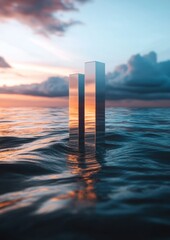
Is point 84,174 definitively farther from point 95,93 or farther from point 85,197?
point 95,93

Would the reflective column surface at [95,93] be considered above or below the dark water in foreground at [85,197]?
above

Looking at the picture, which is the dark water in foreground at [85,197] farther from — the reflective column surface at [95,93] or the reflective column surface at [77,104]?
the reflective column surface at [95,93]

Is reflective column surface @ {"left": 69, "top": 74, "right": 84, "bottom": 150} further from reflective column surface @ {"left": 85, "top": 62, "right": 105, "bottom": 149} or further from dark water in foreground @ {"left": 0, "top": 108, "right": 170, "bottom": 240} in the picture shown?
dark water in foreground @ {"left": 0, "top": 108, "right": 170, "bottom": 240}

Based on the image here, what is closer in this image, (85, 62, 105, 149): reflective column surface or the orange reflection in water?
the orange reflection in water

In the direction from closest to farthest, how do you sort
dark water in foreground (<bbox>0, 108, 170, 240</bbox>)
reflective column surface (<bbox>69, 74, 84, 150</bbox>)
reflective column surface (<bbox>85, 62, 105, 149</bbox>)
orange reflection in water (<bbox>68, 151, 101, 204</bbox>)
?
dark water in foreground (<bbox>0, 108, 170, 240</bbox>) < orange reflection in water (<bbox>68, 151, 101, 204</bbox>) < reflective column surface (<bbox>85, 62, 105, 149</bbox>) < reflective column surface (<bbox>69, 74, 84, 150</bbox>)

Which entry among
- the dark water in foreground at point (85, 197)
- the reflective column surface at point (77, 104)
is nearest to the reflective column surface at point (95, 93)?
the reflective column surface at point (77, 104)

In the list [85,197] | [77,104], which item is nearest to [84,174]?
[85,197]

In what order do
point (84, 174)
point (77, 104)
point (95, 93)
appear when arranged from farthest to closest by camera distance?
point (77, 104), point (95, 93), point (84, 174)

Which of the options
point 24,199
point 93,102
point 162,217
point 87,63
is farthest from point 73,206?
point 87,63

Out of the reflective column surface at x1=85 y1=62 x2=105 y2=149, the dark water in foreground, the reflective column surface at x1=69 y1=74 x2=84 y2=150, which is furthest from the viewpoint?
the reflective column surface at x1=69 y1=74 x2=84 y2=150

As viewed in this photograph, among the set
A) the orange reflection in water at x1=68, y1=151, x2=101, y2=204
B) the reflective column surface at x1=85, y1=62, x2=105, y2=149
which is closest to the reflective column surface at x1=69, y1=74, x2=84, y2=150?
the reflective column surface at x1=85, y1=62, x2=105, y2=149

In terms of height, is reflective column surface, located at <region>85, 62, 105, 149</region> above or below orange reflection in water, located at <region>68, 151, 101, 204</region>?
above

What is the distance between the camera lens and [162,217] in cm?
348

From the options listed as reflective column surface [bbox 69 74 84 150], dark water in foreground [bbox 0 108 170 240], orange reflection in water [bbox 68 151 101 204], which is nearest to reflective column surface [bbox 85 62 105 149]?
reflective column surface [bbox 69 74 84 150]
